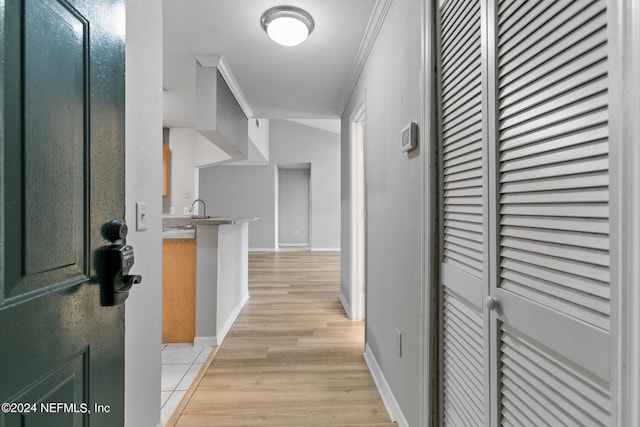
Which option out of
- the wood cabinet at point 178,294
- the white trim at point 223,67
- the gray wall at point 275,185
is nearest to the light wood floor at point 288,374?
the wood cabinet at point 178,294

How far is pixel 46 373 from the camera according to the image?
659mm

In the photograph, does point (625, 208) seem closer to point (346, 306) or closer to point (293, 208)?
point (346, 306)

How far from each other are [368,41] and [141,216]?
6.18ft

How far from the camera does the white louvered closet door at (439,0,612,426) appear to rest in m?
0.55

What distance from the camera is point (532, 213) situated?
688 mm

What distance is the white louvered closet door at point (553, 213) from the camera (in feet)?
1.78

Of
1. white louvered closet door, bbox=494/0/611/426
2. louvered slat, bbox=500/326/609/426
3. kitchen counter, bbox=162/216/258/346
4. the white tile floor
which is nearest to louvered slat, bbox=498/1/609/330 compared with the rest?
white louvered closet door, bbox=494/0/611/426

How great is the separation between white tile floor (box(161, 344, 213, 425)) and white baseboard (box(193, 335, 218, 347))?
0.11ft

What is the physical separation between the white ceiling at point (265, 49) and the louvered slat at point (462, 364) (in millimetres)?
1802

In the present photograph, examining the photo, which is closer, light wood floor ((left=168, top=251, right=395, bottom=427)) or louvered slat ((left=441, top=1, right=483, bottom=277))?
louvered slat ((left=441, top=1, right=483, bottom=277))

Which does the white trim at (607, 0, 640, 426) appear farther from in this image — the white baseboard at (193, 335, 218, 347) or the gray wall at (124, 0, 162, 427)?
the white baseboard at (193, 335, 218, 347)

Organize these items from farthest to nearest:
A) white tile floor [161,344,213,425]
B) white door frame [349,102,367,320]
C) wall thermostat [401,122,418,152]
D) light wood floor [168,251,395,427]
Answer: white door frame [349,102,367,320] → white tile floor [161,344,213,425] → light wood floor [168,251,395,427] → wall thermostat [401,122,418,152]

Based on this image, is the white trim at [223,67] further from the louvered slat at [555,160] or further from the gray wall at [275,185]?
the gray wall at [275,185]

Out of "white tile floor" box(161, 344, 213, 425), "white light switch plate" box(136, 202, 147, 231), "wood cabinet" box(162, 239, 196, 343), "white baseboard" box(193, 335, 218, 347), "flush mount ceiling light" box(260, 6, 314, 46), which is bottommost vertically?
"white tile floor" box(161, 344, 213, 425)
